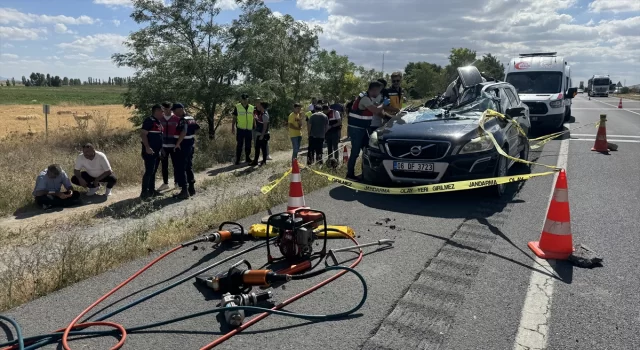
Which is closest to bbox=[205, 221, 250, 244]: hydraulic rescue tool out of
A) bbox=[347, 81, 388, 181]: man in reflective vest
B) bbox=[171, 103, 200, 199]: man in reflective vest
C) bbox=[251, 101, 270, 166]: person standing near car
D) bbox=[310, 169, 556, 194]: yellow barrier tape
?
bbox=[310, 169, 556, 194]: yellow barrier tape

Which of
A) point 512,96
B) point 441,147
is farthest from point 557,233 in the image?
point 512,96

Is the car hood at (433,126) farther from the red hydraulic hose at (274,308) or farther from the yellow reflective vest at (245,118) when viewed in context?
the yellow reflective vest at (245,118)

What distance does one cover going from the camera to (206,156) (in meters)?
12.2

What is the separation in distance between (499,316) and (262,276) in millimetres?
1719

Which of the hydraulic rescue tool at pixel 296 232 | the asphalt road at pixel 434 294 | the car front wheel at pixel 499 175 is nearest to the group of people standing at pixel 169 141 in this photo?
the asphalt road at pixel 434 294

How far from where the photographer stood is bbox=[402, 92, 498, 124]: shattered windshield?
7.51m

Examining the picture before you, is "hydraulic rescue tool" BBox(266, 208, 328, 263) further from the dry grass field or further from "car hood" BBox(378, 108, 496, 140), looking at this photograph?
the dry grass field

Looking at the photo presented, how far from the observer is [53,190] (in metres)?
7.93

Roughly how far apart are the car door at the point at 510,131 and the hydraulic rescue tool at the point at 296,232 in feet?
14.6

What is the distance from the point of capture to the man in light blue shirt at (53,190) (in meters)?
7.79

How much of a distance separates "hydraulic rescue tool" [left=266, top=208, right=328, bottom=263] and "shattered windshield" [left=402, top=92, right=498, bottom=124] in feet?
12.2

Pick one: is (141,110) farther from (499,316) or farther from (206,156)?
(499,316)

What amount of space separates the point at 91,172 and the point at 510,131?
7.41 metres

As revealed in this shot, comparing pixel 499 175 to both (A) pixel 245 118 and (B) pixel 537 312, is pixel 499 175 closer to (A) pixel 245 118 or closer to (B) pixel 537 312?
(B) pixel 537 312
